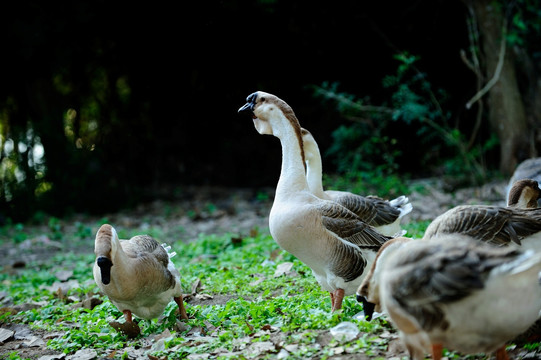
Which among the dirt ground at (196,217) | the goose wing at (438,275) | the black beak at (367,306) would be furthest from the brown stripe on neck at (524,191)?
the dirt ground at (196,217)

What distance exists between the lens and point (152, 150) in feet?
58.3

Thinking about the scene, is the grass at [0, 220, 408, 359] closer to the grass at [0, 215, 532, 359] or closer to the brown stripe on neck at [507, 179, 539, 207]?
the grass at [0, 215, 532, 359]

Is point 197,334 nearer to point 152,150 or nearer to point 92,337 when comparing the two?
point 92,337

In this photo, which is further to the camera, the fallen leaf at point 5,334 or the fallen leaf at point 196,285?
the fallen leaf at point 196,285

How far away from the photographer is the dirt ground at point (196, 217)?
5805mm

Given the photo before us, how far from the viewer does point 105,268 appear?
15.5 feet

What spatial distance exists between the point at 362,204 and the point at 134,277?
9.58 ft

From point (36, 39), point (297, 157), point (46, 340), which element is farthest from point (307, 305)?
point (36, 39)

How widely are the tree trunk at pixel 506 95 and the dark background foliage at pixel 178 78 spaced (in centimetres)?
150

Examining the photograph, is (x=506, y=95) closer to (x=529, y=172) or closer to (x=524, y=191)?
(x=529, y=172)

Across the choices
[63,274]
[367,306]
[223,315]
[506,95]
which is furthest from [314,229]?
[506,95]

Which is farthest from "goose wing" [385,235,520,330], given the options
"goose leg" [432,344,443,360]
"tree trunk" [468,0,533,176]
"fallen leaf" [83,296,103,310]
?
"tree trunk" [468,0,533,176]

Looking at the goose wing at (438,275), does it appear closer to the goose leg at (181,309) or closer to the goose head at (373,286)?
the goose head at (373,286)

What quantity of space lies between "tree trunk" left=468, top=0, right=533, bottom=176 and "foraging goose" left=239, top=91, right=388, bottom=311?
8556 mm
